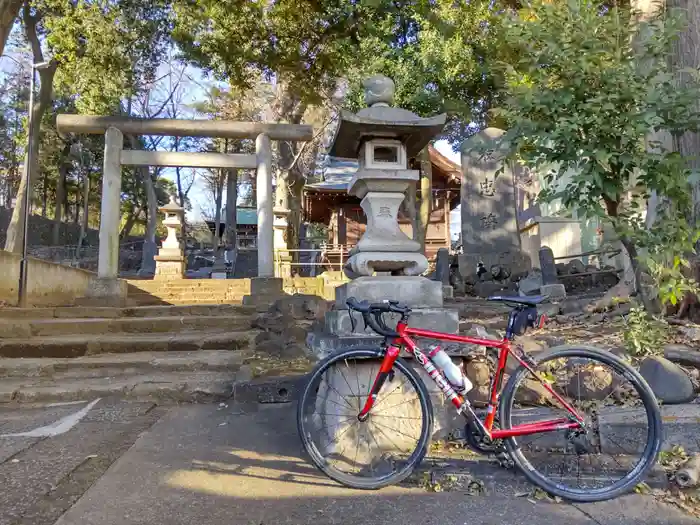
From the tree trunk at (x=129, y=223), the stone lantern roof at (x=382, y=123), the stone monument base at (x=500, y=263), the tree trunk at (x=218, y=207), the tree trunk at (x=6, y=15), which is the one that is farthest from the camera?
the tree trunk at (x=129, y=223)

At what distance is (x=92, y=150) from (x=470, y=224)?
2521 centimetres

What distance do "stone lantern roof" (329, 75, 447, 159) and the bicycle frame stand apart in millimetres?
1879

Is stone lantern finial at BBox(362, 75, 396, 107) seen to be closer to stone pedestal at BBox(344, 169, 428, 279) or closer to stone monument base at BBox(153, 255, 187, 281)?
stone pedestal at BBox(344, 169, 428, 279)

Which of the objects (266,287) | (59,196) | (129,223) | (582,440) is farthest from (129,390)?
(129,223)

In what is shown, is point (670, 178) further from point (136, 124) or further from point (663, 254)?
point (136, 124)

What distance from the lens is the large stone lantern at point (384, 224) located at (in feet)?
12.5

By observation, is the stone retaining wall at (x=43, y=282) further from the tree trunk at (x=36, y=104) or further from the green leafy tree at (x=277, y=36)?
the green leafy tree at (x=277, y=36)

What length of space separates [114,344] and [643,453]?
561cm

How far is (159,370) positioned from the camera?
525 cm

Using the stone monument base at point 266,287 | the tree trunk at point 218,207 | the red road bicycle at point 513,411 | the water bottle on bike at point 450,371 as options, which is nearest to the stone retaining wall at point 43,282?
the stone monument base at point 266,287

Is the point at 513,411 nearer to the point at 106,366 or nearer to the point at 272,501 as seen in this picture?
the point at 272,501

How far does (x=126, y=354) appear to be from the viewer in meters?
5.91

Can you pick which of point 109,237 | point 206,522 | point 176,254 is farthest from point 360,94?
point 206,522

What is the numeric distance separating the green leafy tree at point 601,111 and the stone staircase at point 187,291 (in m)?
7.17
